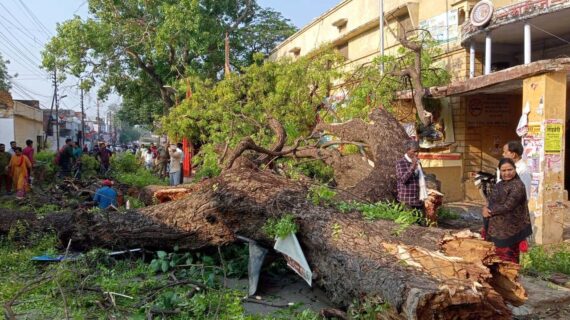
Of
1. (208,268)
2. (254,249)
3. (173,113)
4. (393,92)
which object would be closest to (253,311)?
(254,249)

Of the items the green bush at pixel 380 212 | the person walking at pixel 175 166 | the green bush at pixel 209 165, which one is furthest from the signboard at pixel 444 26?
the green bush at pixel 380 212

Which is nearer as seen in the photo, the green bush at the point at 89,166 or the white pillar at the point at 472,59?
the white pillar at the point at 472,59

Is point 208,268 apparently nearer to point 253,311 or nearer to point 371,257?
point 253,311

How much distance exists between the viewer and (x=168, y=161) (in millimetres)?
16875

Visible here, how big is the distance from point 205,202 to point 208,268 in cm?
79

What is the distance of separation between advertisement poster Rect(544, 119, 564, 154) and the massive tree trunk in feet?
13.7

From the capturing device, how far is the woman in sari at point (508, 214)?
4496 mm

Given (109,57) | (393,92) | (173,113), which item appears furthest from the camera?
→ (109,57)

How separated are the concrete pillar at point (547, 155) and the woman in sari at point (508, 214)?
298 cm

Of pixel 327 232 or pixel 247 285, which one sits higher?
pixel 327 232

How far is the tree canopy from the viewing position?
18812 millimetres

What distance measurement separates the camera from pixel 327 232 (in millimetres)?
4309

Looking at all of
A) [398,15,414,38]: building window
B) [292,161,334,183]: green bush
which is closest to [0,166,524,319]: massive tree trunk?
[292,161,334,183]: green bush

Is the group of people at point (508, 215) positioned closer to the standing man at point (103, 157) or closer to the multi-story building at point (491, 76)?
the multi-story building at point (491, 76)
